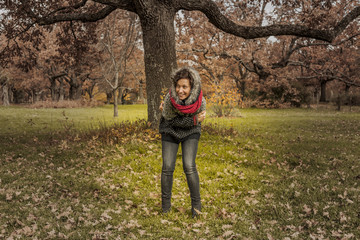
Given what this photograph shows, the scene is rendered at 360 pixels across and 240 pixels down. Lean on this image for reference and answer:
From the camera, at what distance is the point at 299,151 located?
848 centimetres

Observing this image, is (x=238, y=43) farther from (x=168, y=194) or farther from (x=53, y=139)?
(x=168, y=194)

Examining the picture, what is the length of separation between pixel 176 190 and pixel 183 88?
2619 mm

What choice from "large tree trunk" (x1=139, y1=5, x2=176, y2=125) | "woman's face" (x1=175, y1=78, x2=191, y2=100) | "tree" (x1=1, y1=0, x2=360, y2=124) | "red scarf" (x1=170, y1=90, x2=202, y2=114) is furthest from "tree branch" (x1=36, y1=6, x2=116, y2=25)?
"red scarf" (x1=170, y1=90, x2=202, y2=114)

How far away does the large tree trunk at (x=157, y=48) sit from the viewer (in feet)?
28.8

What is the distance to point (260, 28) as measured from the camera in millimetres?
9703

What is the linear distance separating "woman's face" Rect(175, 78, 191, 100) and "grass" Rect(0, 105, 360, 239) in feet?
6.39

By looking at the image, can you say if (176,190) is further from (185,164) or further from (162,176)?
(185,164)

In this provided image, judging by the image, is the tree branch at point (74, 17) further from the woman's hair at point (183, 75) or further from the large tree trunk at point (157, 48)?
the woman's hair at point (183, 75)

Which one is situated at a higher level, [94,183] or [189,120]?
[189,120]

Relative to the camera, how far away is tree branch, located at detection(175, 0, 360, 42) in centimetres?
930

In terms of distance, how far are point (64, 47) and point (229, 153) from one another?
35.1 ft

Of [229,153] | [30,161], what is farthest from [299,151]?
[30,161]

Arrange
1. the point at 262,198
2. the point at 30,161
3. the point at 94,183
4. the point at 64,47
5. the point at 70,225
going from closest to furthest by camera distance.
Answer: the point at 70,225, the point at 262,198, the point at 94,183, the point at 30,161, the point at 64,47

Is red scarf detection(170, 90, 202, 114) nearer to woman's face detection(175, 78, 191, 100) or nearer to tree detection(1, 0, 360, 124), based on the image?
woman's face detection(175, 78, 191, 100)
